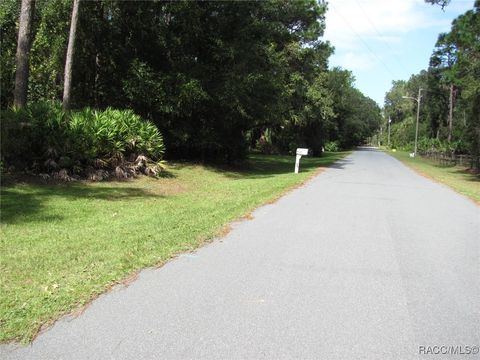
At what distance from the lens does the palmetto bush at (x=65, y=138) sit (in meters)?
13.5

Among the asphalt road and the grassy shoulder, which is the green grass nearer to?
the asphalt road

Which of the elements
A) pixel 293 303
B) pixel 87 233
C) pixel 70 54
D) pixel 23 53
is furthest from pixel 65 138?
pixel 293 303

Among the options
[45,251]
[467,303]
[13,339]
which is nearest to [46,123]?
[45,251]

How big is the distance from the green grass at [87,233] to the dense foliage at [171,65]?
6054mm

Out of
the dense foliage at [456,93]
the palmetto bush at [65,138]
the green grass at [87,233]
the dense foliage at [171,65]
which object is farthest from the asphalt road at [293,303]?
the dense foliage at [456,93]

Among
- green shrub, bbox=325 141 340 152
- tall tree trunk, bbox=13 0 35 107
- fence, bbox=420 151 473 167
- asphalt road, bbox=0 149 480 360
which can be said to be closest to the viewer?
asphalt road, bbox=0 149 480 360

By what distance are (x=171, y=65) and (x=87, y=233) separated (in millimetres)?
14019

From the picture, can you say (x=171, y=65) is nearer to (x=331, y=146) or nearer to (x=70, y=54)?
(x=70, y=54)

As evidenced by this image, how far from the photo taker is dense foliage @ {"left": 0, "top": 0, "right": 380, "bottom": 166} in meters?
19.7

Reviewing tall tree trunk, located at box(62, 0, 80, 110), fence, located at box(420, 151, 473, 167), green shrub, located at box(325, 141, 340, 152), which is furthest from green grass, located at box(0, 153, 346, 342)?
green shrub, located at box(325, 141, 340, 152)

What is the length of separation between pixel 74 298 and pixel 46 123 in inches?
412

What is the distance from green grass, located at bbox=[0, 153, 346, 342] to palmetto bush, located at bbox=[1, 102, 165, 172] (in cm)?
127

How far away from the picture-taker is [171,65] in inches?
817

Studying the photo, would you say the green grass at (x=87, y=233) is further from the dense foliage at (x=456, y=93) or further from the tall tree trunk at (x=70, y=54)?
the dense foliage at (x=456, y=93)
